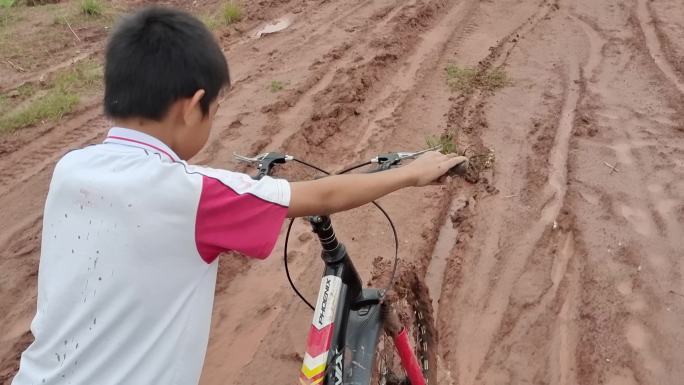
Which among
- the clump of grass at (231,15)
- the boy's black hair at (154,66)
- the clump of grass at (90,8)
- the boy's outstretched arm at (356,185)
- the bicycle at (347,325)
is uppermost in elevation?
the boy's black hair at (154,66)

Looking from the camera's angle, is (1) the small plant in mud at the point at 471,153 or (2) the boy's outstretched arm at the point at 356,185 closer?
(2) the boy's outstretched arm at the point at 356,185

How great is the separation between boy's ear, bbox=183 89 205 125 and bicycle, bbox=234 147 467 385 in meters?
0.59

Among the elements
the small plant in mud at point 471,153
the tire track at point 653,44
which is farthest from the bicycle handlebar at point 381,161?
the tire track at point 653,44

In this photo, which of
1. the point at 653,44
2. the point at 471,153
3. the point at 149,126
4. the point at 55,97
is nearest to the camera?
the point at 149,126

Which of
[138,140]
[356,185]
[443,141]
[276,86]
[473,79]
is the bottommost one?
[276,86]

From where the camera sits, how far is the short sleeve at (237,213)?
4.96 ft

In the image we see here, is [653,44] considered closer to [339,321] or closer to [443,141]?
[443,141]

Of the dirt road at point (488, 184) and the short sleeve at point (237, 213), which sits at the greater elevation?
the short sleeve at point (237, 213)

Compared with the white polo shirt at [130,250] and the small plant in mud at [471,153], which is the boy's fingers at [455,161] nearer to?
the white polo shirt at [130,250]

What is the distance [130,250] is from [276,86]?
468 cm

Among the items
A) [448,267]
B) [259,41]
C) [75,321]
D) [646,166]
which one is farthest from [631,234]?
[259,41]

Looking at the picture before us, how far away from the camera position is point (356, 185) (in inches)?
72.3

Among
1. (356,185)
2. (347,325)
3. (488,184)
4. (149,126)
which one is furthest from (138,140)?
(488,184)

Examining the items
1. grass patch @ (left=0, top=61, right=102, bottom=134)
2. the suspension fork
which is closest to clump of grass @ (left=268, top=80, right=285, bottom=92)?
grass patch @ (left=0, top=61, right=102, bottom=134)
